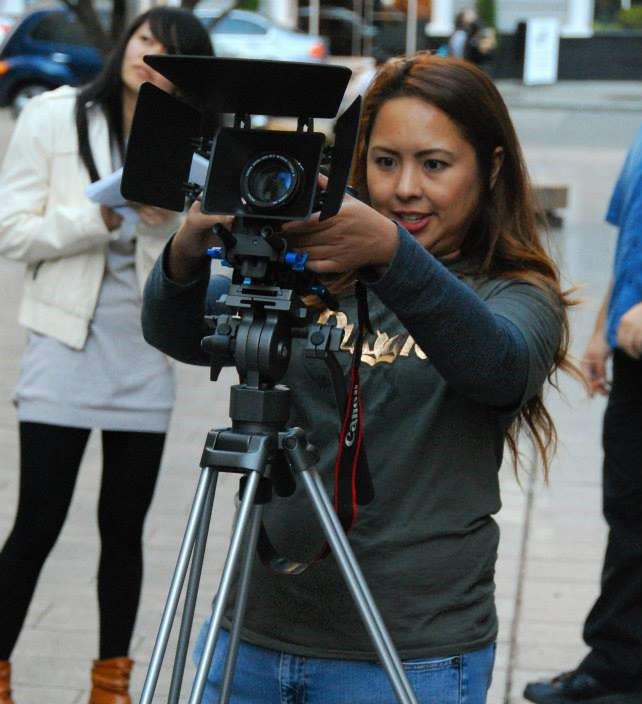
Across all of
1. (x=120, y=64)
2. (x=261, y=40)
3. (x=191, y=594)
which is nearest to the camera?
(x=191, y=594)

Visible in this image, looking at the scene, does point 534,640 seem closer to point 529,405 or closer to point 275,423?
point 529,405

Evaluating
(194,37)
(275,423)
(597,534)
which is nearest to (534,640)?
(597,534)

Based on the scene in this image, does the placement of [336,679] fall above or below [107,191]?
below

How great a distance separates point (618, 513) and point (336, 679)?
1.79 meters

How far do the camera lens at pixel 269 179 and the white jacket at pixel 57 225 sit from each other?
1827 mm

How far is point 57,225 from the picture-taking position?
351 centimetres

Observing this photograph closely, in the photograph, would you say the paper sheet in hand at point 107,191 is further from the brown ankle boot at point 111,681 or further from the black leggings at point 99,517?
the brown ankle boot at point 111,681

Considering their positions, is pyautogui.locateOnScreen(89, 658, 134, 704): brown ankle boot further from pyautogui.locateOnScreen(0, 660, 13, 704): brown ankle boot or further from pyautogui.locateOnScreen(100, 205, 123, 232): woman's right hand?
pyautogui.locateOnScreen(100, 205, 123, 232): woman's right hand

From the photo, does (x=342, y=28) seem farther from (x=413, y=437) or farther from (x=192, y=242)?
(x=192, y=242)

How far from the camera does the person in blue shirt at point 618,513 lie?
3562 mm

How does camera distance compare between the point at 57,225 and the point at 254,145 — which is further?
the point at 57,225

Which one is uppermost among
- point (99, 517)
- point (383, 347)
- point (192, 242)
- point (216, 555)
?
point (192, 242)

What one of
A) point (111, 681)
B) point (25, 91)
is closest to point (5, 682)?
point (111, 681)

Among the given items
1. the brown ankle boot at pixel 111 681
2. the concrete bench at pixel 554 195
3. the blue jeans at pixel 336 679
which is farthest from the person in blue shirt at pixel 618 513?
the concrete bench at pixel 554 195
